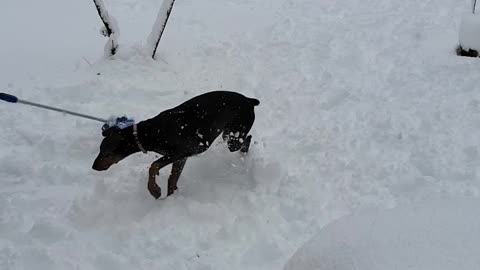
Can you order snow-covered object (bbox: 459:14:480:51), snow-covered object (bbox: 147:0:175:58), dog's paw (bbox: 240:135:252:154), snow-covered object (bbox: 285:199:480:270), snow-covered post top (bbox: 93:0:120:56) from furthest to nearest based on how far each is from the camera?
snow-covered object (bbox: 147:0:175:58) < snow-covered post top (bbox: 93:0:120:56) < snow-covered object (bbox: 459:14:480:51) < dog's paw (bbox: 240:135:252:154) < snow-covered object (bbox: 285:199:480:270)

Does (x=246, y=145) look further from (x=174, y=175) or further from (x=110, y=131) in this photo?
(x=110, y=131)

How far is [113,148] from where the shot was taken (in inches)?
191

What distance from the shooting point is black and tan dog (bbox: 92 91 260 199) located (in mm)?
4895

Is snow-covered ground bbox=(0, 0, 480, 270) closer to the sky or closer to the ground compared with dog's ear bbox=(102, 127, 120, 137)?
closer to the ground

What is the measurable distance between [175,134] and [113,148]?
579 millimetres

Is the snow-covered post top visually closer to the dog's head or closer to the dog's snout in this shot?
the dog's head

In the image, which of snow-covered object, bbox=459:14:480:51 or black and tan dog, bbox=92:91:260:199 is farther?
snow-covered object, bbox=459:14:480:51

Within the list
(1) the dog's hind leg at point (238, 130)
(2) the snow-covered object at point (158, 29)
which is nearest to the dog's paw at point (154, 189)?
(1) the dog's hind leg at point (238, 130)

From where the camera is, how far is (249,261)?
4.32 metres

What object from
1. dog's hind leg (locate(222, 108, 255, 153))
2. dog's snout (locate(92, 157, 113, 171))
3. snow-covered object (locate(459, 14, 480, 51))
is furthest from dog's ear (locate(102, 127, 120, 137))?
snow-covered object (locate(459, 14, 480, 51))

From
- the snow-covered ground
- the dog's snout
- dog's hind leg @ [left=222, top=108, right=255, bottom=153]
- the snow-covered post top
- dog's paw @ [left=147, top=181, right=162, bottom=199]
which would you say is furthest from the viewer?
the snow-covered post top

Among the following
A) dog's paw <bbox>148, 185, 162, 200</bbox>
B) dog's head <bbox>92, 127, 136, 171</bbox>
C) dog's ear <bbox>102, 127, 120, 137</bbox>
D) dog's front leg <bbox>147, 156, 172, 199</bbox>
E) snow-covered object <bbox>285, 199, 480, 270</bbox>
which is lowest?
dog's paw <bbox>148, 185, 162, 200</bbox>

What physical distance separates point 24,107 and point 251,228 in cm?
332

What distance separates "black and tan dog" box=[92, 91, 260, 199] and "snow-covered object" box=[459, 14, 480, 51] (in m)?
3.80
